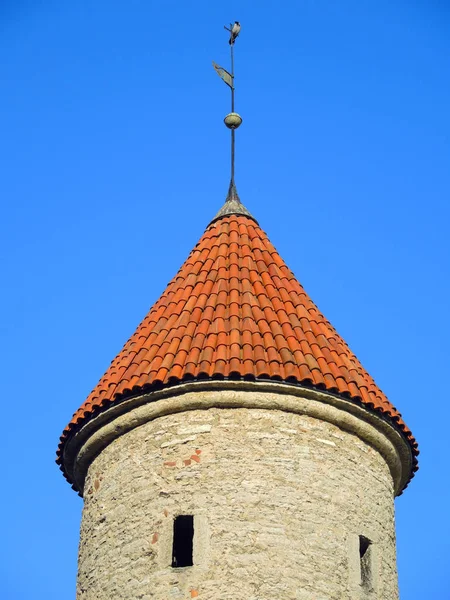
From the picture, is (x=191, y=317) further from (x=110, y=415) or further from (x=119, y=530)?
(x=119, y=530)

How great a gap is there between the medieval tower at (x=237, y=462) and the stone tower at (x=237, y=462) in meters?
0.01

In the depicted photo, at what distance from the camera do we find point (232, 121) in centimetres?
1321

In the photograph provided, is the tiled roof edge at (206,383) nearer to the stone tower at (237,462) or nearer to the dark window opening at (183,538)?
the stone tower at (237,462)

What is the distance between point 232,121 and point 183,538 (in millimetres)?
5054

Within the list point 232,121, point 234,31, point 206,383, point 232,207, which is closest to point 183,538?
point 206,383

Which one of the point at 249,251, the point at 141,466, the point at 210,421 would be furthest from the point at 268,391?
the point at 249,251

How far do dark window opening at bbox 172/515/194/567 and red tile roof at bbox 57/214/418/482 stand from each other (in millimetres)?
1180

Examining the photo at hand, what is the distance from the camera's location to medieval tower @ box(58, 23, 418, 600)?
9.68 metres

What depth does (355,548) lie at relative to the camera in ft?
33.0

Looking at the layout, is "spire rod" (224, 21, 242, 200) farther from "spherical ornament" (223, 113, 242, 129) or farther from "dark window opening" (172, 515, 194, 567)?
"dark window opening" (172, 515, 194, 567)

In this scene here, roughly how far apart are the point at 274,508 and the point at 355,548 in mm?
784

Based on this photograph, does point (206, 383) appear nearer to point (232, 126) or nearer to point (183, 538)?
point (183, 538)

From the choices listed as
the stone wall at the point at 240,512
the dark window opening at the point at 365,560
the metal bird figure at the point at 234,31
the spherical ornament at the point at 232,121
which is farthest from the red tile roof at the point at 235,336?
the metal bird figure at the point at 234,31

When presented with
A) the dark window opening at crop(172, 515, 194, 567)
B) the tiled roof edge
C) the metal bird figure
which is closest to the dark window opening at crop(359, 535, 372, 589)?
the tiled roof edge
